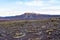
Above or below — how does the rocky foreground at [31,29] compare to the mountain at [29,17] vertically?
below

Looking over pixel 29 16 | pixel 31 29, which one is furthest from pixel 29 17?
pixel 31 29

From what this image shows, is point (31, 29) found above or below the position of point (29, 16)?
below

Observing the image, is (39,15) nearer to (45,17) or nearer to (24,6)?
(45,17)

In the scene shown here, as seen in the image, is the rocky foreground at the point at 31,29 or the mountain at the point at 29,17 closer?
the rocky foreground at the point at 31,29

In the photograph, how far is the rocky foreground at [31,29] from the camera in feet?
9.33

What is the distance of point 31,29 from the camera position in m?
2.97

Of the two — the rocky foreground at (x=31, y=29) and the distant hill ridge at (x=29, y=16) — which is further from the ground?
the distant hill ridge at (x=29, y=16)

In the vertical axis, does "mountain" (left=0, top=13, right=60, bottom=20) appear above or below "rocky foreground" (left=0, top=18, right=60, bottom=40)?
above

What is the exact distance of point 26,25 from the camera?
2.97 metres

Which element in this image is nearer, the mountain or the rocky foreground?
the rocky foreground

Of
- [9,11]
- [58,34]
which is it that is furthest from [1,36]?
[58,34]

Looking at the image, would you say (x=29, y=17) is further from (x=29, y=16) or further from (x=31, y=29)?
(x=31, y=29)

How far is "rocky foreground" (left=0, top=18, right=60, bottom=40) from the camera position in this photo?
9.33 feet

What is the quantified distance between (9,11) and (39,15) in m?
0.67
